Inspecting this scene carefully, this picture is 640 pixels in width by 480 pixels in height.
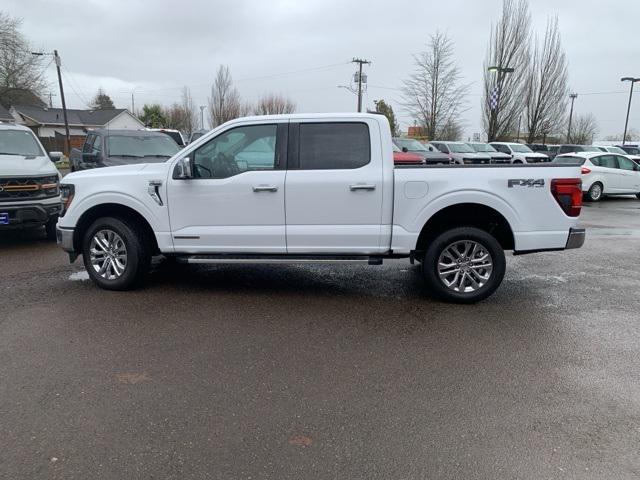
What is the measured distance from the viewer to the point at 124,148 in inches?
425

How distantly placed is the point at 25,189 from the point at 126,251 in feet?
11.2

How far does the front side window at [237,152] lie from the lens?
545 cm

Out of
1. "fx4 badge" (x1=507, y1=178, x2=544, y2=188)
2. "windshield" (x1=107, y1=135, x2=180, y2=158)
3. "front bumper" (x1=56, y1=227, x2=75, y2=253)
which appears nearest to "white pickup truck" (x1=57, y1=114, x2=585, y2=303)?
"fx4 badge" (x1=507, y1=178, x2=544, y2=188)

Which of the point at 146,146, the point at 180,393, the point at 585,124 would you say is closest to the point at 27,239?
the point at 146,146

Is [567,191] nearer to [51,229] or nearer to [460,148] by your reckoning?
[51,229]

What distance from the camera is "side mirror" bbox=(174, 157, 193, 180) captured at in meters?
5.39

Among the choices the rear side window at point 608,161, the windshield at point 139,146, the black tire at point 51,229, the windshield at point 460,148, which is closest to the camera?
the black tire at point 51,229

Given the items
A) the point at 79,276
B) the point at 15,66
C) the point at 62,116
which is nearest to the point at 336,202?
the point at 79,276

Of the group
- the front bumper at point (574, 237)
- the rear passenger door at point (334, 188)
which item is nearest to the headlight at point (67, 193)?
the rear passenger door at point (334, 188)

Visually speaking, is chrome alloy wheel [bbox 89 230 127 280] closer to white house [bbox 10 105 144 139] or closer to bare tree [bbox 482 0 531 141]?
bare tree [bbox 482 0 531 141]

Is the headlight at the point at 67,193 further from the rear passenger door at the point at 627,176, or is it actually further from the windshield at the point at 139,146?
the rear passenger door at the point at 627,176

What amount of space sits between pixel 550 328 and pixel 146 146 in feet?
29.7

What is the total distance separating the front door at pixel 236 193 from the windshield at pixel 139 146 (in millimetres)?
5860

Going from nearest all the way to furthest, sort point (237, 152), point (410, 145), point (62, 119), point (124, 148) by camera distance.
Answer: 1. point (237, 152)
2. point (124, 148)
3. point (410, 145)
4. point (62, 119)
